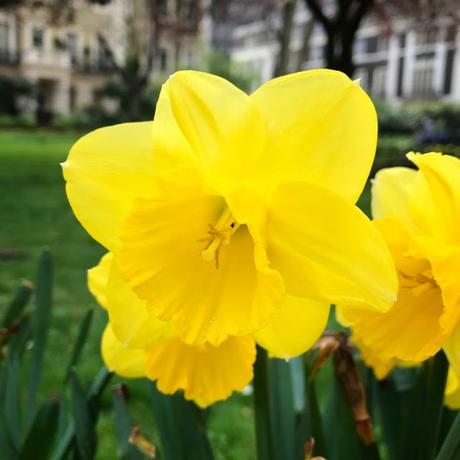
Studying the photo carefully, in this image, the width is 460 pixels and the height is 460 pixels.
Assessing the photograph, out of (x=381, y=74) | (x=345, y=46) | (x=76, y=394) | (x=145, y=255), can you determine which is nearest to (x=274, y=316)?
(x=145, y=255)

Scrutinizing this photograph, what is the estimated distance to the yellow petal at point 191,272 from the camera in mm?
467

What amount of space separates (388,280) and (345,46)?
901cm

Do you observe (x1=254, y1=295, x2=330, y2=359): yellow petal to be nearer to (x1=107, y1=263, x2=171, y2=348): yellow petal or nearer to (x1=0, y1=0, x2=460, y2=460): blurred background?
(x1=107, y1=263, x2=171, y2=348): yellow petal

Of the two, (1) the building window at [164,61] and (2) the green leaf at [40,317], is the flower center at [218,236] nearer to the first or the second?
(2) the green leaf at [40,317]

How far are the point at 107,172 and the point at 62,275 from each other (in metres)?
3.60

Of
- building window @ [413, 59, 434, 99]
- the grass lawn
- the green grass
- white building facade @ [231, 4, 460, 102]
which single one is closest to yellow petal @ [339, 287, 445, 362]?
the green grass

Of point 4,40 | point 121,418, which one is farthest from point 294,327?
point 4,40

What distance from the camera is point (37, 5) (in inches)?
361

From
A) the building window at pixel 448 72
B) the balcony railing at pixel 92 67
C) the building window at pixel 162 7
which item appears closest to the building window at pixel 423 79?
the building window at pixel 448 72

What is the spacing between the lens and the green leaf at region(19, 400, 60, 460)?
2.29 feet

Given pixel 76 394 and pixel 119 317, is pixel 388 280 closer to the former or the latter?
pixel 119 317

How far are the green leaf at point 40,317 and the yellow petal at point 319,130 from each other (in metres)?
0.46

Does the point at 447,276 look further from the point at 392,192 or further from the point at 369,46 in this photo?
the point at 369,46

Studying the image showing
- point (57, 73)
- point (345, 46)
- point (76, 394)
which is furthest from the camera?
point (57, 73)
